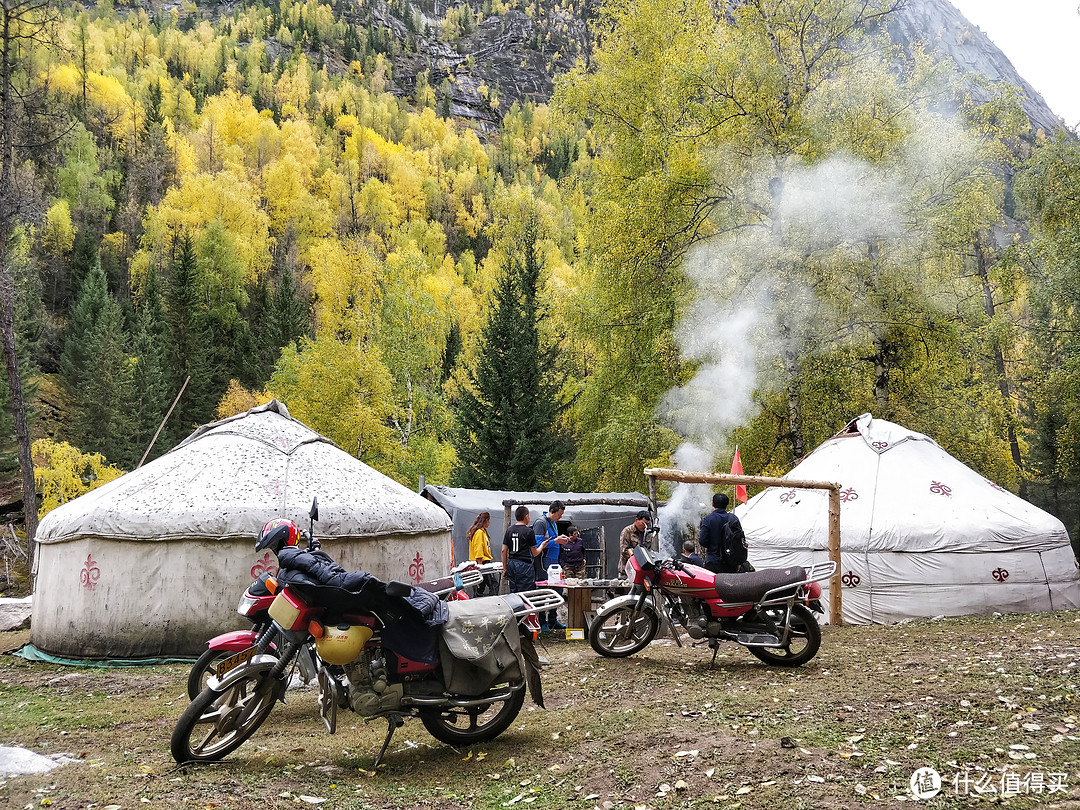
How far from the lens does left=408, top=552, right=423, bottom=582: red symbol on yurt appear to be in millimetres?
9828

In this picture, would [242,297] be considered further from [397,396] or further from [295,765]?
[295,765]

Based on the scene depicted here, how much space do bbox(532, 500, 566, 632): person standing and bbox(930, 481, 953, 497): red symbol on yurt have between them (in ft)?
18.4

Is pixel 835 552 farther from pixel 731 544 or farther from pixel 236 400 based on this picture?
pixel 236 400

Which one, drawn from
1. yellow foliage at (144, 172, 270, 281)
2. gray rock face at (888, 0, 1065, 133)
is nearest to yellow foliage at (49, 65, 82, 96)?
yellow foliage at (144, 172, 270, 281)

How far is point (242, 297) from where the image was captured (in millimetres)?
43812

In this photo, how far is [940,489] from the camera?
450 inches

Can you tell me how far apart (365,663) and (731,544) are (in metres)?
5.02

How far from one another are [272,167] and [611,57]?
4596 cm

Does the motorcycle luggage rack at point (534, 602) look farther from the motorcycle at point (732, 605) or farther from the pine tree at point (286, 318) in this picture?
the pine tree at point (286, 318)

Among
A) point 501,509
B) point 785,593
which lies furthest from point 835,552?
point 501,509

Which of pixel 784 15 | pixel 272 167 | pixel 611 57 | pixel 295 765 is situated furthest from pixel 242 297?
pixel 295 765

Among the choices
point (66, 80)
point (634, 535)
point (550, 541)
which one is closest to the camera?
point (550, 541)

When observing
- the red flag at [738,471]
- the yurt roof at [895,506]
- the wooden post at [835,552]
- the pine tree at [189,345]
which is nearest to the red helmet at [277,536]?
the wooden post at [835,552]

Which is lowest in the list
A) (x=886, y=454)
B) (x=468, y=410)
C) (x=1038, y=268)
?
(x=886, y=454)
